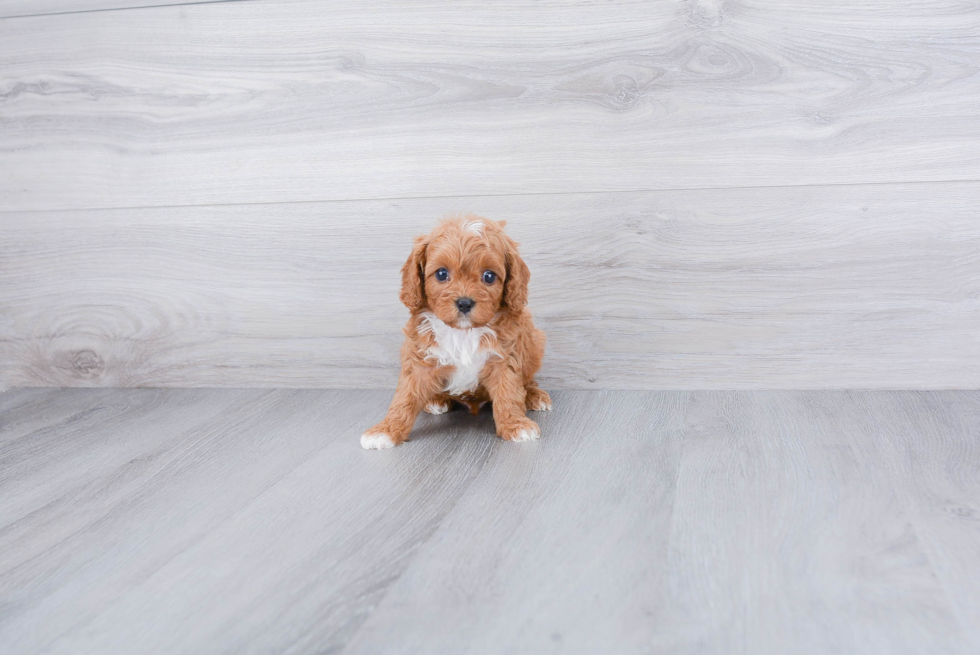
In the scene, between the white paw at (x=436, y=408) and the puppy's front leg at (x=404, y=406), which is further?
the white paw at (x=436, y=408)

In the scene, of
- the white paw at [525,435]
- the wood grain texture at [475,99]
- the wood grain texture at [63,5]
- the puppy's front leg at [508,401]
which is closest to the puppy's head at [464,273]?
the puppy's front leg at [508,401]

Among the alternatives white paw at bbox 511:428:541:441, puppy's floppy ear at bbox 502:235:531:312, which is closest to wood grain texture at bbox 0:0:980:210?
puppy's floppy ear at bbox 502:235:531:312

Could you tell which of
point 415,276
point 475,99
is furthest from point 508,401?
point 475,99

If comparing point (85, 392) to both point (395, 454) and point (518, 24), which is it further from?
Result: point (518, 24)

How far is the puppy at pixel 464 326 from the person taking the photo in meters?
1.37

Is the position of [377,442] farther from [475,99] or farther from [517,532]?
[475,99]

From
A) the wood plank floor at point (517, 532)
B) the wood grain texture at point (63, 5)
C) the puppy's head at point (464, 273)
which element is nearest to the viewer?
the wood plank floor at point (517, 532)

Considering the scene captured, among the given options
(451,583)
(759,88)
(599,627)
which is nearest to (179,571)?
(451,583)

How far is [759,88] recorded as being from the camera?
1605 millimetres

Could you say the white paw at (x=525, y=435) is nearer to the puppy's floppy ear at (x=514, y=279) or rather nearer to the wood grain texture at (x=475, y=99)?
the puppy's floppy ear at (x=514, y=279)

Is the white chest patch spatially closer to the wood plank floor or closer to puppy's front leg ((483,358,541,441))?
puppy's front leg ((483,358,541,441))

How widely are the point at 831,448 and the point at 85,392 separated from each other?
178 cm

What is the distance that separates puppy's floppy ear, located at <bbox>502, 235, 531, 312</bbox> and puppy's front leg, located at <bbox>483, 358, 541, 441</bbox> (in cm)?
11

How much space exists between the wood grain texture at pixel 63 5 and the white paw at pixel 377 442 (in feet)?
3.71
